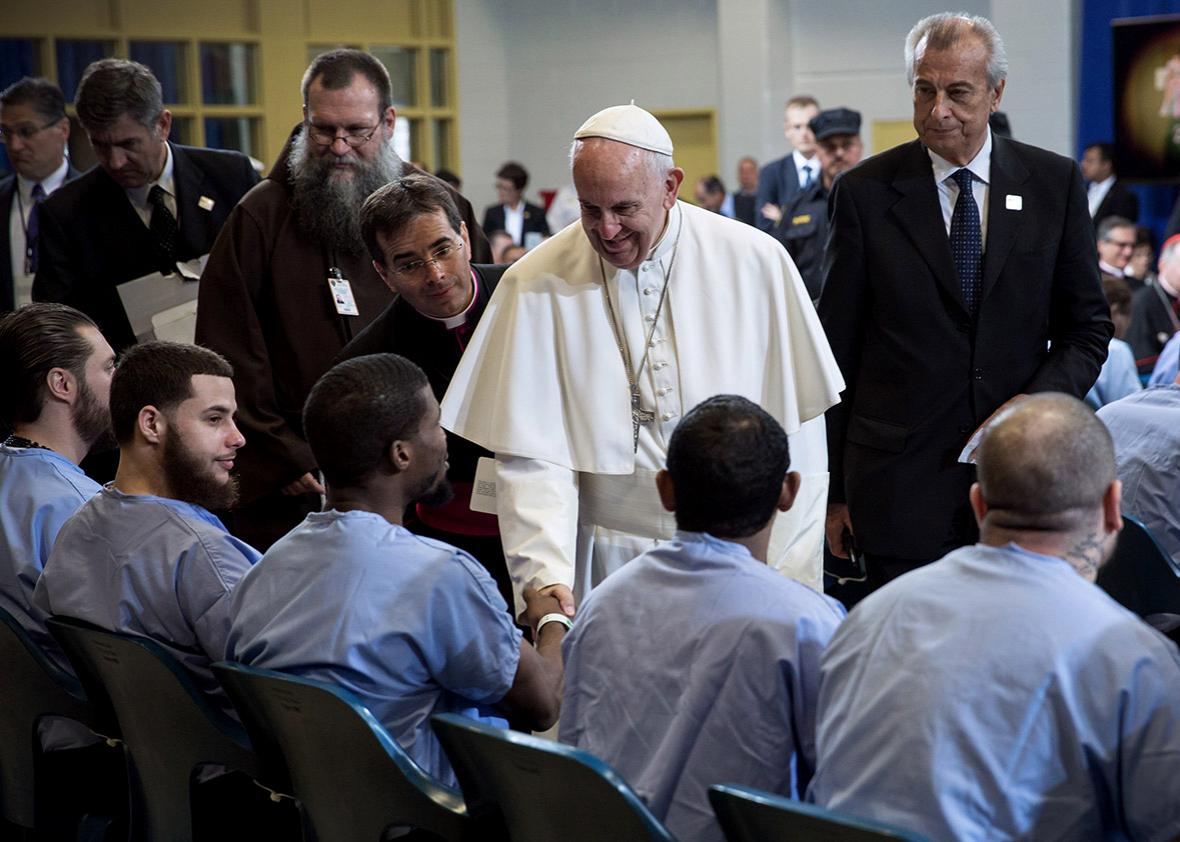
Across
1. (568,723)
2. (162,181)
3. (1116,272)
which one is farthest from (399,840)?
(1116,272)

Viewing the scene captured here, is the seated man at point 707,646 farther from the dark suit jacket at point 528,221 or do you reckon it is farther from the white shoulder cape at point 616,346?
the dark suit jacket at point 528,221

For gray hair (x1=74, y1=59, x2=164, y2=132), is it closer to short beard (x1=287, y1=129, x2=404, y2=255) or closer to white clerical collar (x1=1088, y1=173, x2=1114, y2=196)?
short beard (x1=287, y1=129, x2=404, y2=255)

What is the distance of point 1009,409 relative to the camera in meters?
1.94

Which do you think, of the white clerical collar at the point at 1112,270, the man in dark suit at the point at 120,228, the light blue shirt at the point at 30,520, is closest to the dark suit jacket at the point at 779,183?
the white clerical collar at the point at 1112,270

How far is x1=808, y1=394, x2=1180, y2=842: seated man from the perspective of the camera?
1.67m

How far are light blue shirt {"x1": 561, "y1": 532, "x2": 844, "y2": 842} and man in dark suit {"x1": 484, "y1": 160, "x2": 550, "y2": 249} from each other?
1096 cm

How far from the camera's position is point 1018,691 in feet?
5.54

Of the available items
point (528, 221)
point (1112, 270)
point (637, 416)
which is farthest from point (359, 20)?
point (637, 416)

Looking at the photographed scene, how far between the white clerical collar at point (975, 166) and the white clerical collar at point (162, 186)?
7.52ft

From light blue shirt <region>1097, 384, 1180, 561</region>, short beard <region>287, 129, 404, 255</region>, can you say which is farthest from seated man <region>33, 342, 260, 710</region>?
light blue shirt <region>1097, 384, 1180, 561</region>

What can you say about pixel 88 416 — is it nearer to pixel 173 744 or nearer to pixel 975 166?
pixel 173 744

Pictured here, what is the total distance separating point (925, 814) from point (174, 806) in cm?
148

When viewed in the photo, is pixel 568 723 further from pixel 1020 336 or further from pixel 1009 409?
pixel 1020 336

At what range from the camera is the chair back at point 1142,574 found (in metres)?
3.39
